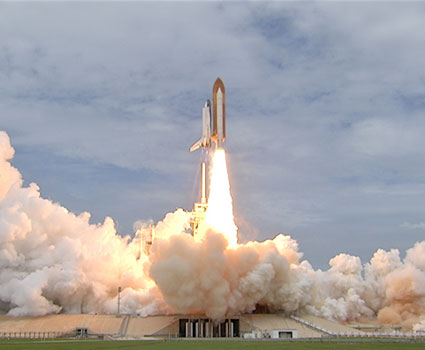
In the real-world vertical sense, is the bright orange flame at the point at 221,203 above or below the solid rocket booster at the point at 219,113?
below

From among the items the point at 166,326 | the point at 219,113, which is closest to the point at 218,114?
the point at 219,113

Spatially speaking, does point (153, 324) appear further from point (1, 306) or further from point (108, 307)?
point (1, 306)

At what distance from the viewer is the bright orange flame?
274ft

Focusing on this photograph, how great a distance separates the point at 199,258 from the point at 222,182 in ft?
32.8

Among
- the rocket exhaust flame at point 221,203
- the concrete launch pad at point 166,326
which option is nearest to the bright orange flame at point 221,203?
the rocket exhaust flame at point 221,203

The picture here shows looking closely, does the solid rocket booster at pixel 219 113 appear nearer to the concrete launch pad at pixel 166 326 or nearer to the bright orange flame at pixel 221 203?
the bright orange flame at pixel 221 203

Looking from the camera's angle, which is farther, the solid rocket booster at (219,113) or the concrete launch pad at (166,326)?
the solid rocket booster at (219,113)

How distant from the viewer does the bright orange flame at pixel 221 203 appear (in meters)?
83.5

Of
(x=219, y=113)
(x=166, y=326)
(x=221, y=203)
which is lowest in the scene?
(x=166, y=326)

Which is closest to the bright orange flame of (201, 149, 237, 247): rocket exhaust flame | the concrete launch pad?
(201, 149, 237, 247): rocket exhaust flame

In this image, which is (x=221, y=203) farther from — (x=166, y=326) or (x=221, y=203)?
(x=166, y=326)

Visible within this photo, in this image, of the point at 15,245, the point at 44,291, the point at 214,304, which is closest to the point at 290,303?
the point at 214,304

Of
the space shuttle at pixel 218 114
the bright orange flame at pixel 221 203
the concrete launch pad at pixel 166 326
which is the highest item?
the space shuttle at pixel 218 114

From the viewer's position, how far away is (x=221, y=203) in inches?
3386
